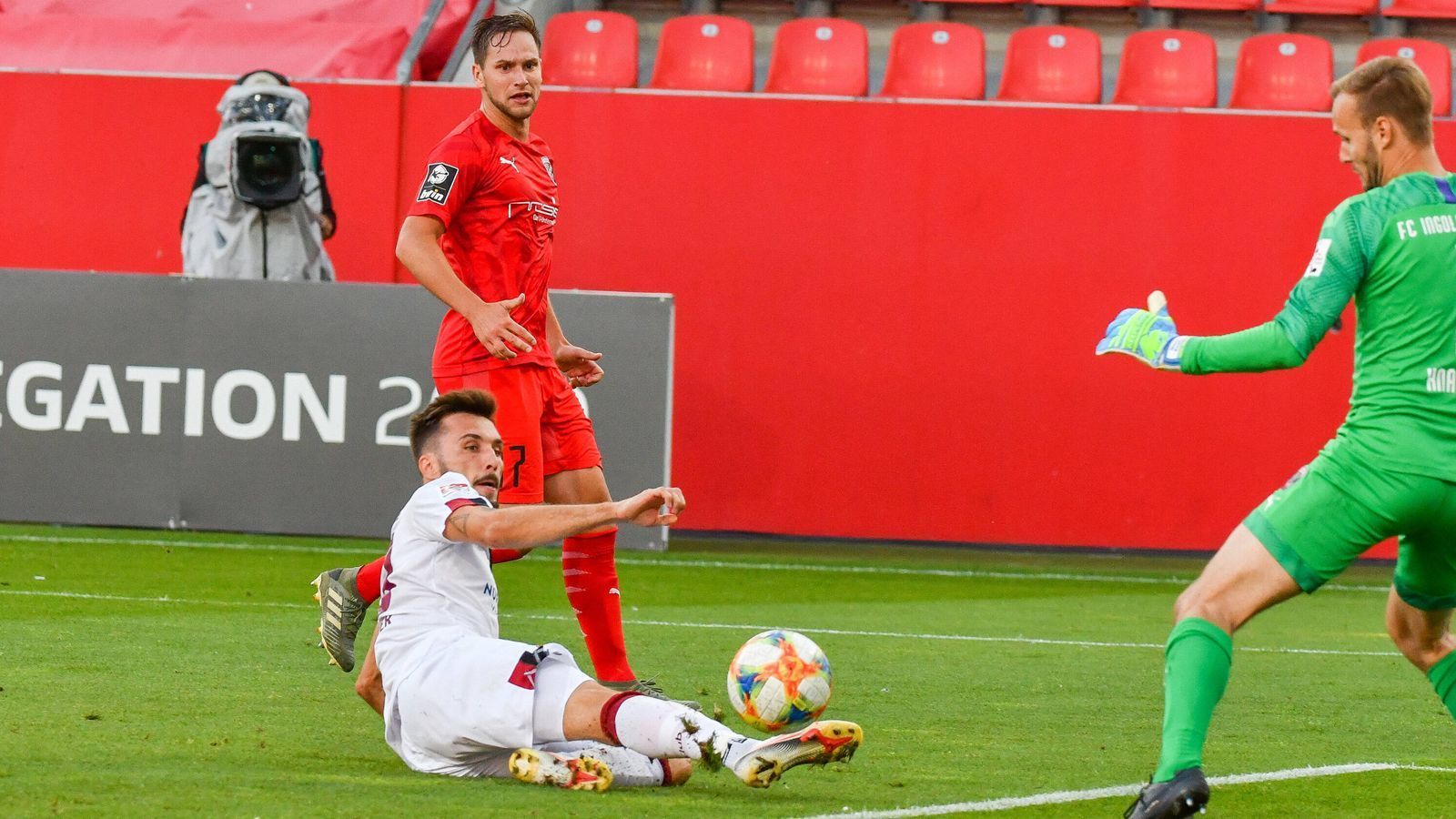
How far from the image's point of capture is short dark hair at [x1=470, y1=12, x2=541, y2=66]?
5.77 metres

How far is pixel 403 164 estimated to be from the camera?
42.3 ft

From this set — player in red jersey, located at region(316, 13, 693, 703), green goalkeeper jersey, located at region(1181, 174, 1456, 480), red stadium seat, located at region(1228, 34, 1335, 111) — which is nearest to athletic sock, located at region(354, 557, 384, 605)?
player in red jersey, located at region(316, 13, 693, 703)

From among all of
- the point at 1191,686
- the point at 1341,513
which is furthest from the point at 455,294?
the point at 1341,513

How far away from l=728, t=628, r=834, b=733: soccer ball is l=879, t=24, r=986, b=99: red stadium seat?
8724 mm

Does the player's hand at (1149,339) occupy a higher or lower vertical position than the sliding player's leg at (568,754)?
higher

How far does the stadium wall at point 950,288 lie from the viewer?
12.2 meters

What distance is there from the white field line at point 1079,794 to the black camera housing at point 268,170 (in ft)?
26.3

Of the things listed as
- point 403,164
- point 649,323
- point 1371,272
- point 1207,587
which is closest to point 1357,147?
point 1371,272

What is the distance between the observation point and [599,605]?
5922 millimetres

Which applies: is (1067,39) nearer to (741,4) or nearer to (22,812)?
(741,4)

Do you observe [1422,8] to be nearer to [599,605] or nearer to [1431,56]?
[1431,56]

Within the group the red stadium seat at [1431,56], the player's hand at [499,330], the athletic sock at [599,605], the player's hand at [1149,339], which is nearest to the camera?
the player's hand at [1149,339]

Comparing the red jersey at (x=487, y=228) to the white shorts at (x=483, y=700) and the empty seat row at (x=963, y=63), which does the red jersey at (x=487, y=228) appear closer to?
the white shorts at (x=483, y=700)

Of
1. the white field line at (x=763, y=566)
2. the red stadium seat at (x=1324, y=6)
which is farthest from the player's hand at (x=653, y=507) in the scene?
the red stadium seat at (x=1324, y=6)
